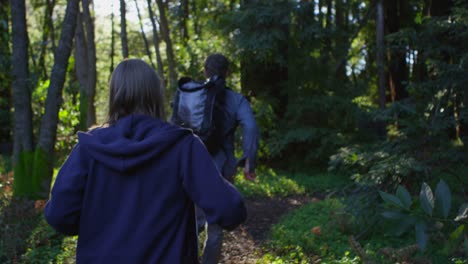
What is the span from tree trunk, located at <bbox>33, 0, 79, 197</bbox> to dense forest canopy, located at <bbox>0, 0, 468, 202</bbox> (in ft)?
0.06

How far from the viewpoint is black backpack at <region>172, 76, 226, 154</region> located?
17.9ft

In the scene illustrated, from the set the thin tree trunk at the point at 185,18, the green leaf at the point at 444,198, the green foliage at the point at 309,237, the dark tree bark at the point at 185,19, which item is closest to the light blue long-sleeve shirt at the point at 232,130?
the green foliage at the point at 309,237

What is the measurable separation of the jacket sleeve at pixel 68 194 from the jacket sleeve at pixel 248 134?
288 centimetres

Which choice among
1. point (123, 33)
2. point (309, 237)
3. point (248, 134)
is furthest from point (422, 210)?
point (123, 33)

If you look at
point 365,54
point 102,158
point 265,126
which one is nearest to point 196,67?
point 265,126

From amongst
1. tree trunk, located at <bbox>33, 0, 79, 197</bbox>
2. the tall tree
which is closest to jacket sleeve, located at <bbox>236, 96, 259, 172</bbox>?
tree trunk, located at <bbox>33, 0, 79, 197</bbox>

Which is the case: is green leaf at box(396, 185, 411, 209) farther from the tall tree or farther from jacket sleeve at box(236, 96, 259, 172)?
the tall tree

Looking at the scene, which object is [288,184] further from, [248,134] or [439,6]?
[248,134]

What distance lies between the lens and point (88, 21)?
1914 cm

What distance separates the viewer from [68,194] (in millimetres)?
2496

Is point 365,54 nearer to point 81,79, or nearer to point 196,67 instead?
point 196,67

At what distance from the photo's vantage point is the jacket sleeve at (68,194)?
2.49m

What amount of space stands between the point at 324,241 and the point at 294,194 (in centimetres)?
506

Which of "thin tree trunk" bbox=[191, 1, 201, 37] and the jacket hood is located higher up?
"thin tree trunk" bbox=[191, 1, 201, 37]
